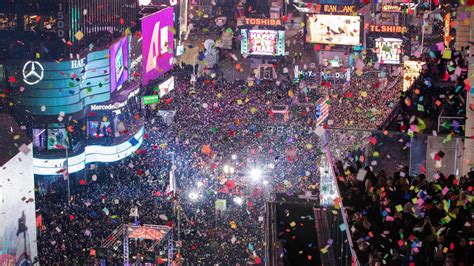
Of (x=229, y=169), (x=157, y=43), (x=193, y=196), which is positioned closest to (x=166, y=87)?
(x=157, y=43)

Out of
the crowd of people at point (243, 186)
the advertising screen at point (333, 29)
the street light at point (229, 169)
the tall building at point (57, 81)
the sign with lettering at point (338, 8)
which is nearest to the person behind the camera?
the crowd of people at point (243, 186)

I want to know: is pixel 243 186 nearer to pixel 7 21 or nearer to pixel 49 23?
pixel 49 23

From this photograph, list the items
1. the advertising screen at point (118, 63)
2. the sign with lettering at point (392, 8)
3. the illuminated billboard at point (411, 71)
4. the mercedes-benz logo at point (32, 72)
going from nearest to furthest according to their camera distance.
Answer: the mercedes-benz logo at point (32, 72) < the illuminated billboard at point (411, 71) < the advertising screen at point (118, 63) < the sign with lettering at point (392, 8)

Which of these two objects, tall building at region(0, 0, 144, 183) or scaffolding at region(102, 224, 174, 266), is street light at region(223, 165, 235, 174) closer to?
tall building at region(0, 0, 144, 183)

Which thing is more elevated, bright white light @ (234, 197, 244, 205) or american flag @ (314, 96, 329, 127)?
american flag @ (314, 96, 329, 127)

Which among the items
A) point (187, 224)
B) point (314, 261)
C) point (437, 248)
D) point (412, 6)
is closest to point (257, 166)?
point (187, 224)

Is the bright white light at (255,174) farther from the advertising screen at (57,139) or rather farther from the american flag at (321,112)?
the advertising screen at (57,139)

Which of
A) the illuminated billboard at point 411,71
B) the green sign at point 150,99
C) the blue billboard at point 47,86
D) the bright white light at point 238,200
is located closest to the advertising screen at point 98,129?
the blue billboard at point 47,86

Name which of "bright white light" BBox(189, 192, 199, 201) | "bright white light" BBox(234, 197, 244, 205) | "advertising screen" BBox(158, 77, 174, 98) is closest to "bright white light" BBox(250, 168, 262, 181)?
"bright white light" BBox(234, 197, 244, 205)
